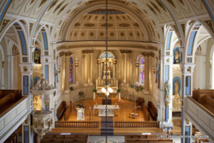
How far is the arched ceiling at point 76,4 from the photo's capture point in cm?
1650

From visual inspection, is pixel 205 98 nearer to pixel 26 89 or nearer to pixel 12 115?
pixel 26 89

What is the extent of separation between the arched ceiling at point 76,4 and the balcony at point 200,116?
4.87 m

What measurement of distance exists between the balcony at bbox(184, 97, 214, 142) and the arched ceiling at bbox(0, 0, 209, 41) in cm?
487

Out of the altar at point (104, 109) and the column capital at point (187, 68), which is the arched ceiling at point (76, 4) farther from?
the altar at point (104, 109)

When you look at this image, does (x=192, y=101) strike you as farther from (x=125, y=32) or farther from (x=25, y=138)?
(x=125, y=32)

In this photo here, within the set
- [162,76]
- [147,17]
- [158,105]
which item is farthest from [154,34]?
[158,105]

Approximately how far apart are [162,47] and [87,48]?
11646 mm

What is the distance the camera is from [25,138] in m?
20.6

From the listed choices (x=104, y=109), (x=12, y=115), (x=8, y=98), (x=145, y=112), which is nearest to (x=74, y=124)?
(x=104, y=109)

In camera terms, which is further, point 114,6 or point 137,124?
point 114,6

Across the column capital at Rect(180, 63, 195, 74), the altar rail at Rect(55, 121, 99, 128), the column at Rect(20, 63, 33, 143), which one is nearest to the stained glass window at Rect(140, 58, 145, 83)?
the altar rail at Rect(55, 121, 99, 128)

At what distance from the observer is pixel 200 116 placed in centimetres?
1739

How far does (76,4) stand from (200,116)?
14.2m

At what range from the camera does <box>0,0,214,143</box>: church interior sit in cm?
1866
